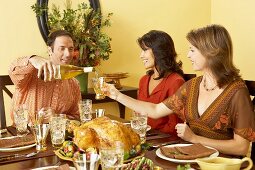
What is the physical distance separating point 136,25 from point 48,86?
1613mm

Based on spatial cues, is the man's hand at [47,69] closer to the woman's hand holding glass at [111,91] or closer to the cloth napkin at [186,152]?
the woman's hand holding glass at [111,91]

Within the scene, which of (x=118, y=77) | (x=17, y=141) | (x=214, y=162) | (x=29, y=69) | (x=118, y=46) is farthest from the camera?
(x=118, y=46)

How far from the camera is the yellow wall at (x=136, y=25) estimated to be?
2.95 m

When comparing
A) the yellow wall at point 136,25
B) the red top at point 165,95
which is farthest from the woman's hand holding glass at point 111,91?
the yellow wall at point 136,25

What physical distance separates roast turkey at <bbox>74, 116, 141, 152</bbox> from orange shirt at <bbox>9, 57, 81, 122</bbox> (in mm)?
758

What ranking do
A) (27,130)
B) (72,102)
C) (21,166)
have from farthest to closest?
(72,102)
(27,130)
(21,166)

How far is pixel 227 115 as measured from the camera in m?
1.67

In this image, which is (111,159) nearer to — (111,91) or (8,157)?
(8,157)

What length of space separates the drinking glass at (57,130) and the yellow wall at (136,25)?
5.54 feet

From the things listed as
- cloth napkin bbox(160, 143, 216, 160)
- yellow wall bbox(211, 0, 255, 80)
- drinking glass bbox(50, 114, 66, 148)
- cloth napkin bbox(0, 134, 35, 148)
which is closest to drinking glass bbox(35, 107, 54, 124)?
cloth napkin bbox(0, 134, 35, 148)

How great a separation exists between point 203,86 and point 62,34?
980mm

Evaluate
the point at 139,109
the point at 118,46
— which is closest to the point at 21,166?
the point at 139,109

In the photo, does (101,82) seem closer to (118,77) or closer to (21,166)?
(21,166)

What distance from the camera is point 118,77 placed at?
3135 millimetres
